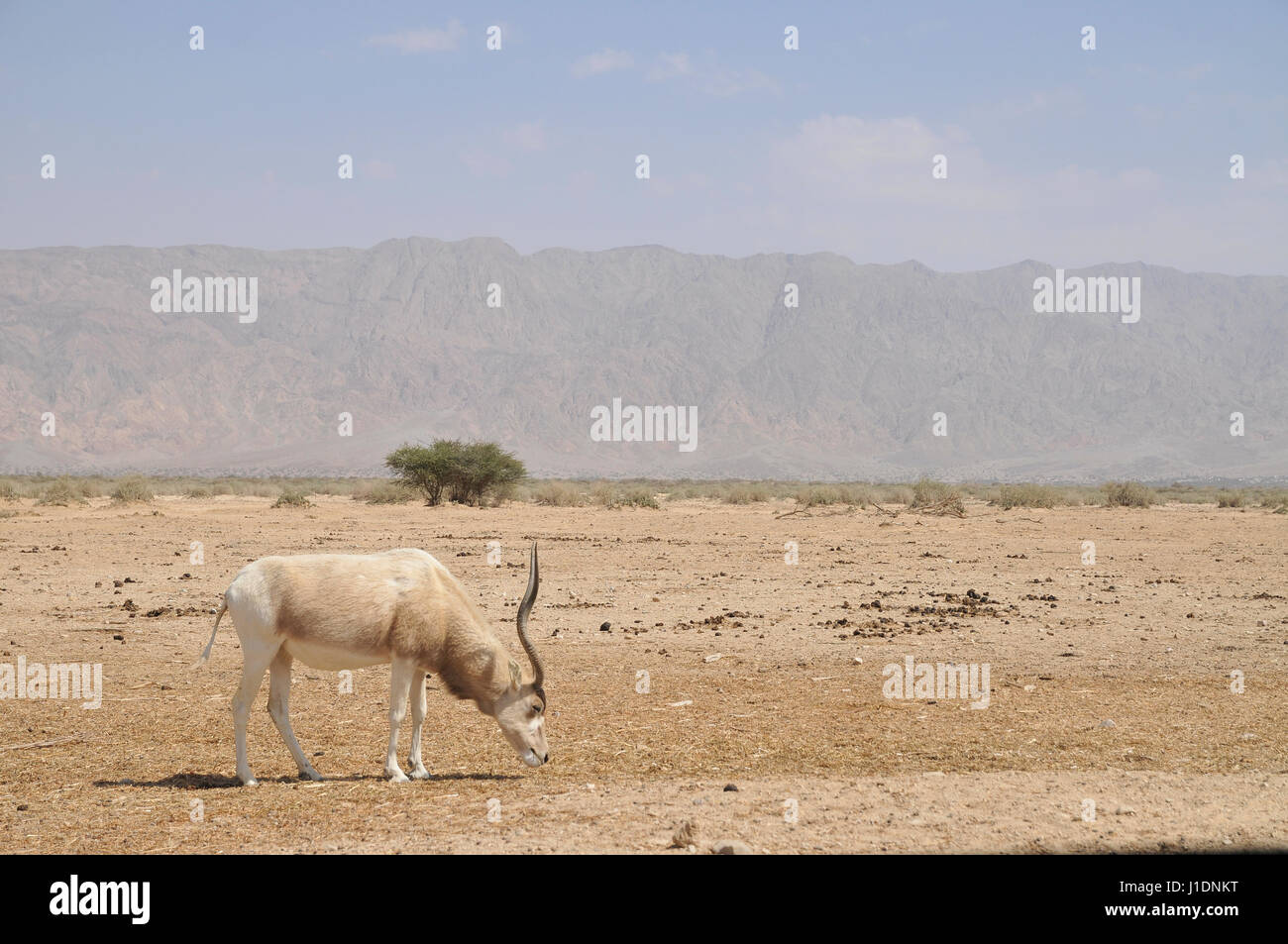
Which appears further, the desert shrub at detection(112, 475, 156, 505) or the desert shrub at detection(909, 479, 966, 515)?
the desert shrub at detection(112, 475, 156, 505)

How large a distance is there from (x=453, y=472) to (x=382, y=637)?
38.3 meters

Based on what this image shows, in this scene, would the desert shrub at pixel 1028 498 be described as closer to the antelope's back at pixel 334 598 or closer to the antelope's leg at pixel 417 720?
the antelope's leg at pixel 417 720

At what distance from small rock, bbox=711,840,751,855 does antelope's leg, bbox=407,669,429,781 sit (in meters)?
2.75

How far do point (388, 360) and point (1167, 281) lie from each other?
135160mm

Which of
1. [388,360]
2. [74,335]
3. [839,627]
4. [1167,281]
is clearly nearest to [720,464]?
[388,360]

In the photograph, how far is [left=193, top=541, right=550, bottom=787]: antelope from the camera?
7.66 metres

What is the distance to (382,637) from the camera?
7734 mm

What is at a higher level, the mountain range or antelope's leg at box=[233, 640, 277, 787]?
the mountain range

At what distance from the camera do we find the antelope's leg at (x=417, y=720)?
781cm
